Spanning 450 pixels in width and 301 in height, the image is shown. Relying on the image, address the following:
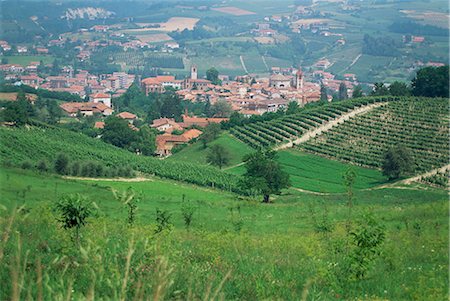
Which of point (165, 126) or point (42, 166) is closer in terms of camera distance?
point (42, 166)

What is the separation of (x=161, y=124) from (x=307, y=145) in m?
24.4

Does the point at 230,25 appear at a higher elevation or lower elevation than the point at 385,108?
lower

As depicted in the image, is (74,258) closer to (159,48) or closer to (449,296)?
(449,296)

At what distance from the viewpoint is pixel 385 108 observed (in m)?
46.9

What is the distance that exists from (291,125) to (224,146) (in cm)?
506

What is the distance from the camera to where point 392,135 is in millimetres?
41125

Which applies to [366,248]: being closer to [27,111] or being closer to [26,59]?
[27,111]

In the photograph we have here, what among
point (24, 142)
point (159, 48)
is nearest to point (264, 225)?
point (24, 142)

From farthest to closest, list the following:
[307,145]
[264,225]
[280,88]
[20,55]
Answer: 1. [20,55]
2. [280,88]
3. [307,145]
4. [264,225]

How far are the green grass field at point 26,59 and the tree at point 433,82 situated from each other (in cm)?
8404

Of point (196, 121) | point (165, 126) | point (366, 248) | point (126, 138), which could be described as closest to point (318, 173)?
point (126, 138)

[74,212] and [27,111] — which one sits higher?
[74,212]

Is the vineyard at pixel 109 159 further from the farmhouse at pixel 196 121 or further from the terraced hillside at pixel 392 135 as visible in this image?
the farmhouse at pixel 196 121

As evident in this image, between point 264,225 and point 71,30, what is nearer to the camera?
point 264,225
